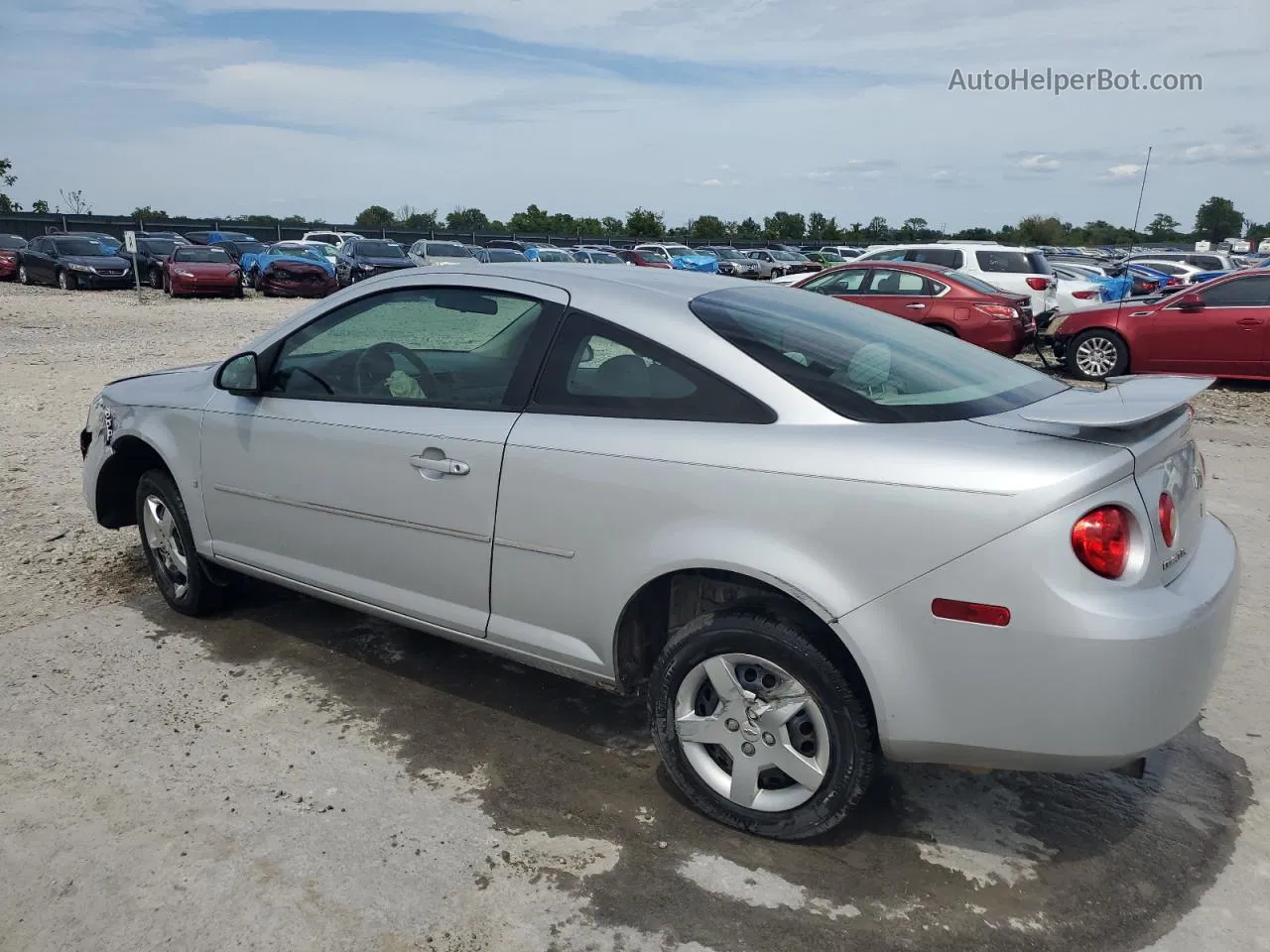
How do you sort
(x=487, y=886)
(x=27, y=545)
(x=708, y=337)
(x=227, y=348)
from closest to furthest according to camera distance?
(x=487, y=886)
(x=708, y=337)
(x=27, y=545)
(x=227, y=348)

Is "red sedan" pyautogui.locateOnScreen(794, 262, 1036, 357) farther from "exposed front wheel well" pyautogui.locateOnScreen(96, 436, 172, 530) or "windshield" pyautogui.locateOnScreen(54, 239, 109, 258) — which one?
"windshield" pyautogui.locateOnScreen(54, 239, 109, 258)

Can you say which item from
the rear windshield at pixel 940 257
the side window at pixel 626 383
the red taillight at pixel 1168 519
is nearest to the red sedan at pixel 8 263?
the rear windshield at pixel 940 257

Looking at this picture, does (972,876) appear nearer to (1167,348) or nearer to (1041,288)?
(1167,348)

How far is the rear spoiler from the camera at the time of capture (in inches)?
105

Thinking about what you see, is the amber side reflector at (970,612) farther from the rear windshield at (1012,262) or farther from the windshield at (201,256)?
the windshield at (201,256)

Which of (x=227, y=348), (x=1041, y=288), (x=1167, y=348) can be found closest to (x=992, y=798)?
(x=1167, y=348)

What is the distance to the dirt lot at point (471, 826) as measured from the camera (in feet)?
8.79

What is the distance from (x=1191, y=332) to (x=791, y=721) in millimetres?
11484

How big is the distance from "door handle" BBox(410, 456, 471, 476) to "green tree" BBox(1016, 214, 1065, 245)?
65.3 m

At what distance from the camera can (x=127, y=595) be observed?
5.00 m

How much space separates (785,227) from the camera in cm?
8206

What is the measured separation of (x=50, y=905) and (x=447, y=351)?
2.46 meters

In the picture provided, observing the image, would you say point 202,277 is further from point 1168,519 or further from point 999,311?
point 1168,519

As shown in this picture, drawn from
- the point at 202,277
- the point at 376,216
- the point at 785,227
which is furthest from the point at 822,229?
the point at 202,277
